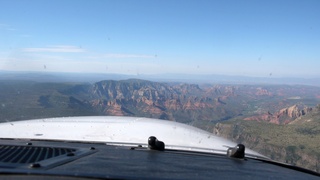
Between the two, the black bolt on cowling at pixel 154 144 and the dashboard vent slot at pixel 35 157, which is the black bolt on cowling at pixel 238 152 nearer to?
the black bolt on cowling at pixel 154 144

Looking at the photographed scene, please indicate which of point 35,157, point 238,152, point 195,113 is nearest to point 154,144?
point 238,152

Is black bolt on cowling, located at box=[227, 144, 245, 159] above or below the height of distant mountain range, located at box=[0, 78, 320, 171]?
above

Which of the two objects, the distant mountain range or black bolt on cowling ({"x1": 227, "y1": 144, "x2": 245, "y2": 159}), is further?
the distant mountain range

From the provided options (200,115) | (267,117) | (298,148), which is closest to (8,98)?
(298,148)

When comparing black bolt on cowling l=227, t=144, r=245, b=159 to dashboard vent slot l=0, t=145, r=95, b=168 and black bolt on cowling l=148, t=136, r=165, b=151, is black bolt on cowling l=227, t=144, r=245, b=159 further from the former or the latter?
dashboard vent slot l=0, t=145, r=95, b=168

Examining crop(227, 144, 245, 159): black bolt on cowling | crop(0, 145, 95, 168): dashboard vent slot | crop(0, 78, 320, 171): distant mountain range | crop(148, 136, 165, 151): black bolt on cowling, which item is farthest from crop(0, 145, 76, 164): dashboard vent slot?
crop(0, 78, 320, 171): distant mountain range

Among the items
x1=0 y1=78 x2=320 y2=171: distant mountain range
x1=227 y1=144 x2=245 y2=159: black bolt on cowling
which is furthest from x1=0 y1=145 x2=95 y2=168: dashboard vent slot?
x1=0 y1=78 x2=320 y2=171: distant mountain range

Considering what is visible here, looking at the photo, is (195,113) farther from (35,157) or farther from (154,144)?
(35,157)

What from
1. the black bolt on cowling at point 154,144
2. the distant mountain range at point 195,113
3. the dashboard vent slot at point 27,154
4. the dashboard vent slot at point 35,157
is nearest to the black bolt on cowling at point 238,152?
the black bolt on cowling at point 154,144

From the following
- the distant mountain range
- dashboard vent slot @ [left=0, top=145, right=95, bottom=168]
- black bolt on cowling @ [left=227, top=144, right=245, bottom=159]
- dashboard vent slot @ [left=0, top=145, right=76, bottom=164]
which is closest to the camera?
dashboard vent slot @ [left=0, top=145, right=95, bottom=168]

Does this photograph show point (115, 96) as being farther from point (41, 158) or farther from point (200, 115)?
point (41, 158)

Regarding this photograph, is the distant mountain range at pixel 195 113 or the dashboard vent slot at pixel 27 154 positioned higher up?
the dashboard vent slot at pixel 27 154

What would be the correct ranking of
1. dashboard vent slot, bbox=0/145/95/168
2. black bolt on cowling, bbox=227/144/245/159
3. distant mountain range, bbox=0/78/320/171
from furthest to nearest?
distant mountain range, bbox=0/78/320/171, black bolt on cowling, bbox=227/144/245/159, dashboard vent slot, bbox=0/145/95/168
